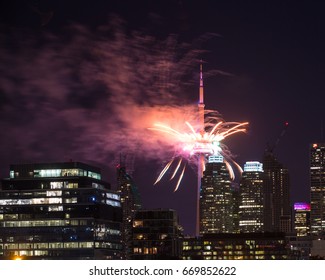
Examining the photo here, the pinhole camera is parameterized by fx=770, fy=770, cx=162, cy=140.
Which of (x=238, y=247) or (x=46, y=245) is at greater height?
(x=46, y=245)

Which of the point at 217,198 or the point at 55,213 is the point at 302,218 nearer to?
the point at 217,198

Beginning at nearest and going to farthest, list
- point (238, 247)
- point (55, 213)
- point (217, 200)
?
point (55, 213) < point (238, 247) < point (217, 200)

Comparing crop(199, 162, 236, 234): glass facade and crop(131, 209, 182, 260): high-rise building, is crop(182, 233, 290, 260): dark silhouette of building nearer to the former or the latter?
crop(131, 209, 182, 260): high-rise building

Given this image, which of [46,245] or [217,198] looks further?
[217,198]

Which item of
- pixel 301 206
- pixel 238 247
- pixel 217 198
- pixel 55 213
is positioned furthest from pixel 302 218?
pixel 55 213
